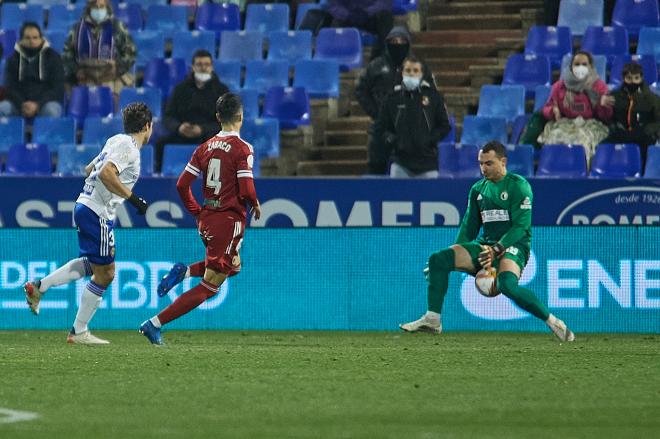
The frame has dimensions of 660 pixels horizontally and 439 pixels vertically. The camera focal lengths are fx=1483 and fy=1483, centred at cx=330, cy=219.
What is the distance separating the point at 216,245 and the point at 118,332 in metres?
2.96

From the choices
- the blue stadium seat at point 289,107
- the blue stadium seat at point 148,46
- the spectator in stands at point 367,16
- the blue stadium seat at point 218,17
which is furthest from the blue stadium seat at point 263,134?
the blue stadium seat at point 218,17

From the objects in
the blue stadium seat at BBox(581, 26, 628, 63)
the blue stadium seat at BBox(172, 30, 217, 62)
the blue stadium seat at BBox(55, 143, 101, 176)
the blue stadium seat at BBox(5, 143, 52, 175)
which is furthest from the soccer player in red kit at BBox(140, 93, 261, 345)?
the blue stadium seat at BBox(172, 30, 217, 62)

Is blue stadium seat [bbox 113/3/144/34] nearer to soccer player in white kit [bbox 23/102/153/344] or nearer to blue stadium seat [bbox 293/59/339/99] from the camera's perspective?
blue stadium seat [bbox 293/59/339/99]

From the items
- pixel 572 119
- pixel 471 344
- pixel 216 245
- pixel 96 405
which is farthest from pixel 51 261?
pixel 96 405

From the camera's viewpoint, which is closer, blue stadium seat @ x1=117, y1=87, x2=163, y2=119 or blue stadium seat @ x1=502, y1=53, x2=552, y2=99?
blue stadium seat @ x1=502, y1=53, x2=552, y2=99

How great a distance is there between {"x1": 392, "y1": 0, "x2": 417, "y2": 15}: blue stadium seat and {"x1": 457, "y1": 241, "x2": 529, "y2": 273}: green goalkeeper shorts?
7.48 meters

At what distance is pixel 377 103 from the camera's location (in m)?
16.7

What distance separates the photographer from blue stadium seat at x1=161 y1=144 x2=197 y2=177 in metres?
16.7

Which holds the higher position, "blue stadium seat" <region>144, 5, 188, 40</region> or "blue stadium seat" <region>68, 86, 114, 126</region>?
"blue stadium seat" <region>144, 5, 188, 40</region>

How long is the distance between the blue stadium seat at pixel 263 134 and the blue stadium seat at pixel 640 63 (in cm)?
389

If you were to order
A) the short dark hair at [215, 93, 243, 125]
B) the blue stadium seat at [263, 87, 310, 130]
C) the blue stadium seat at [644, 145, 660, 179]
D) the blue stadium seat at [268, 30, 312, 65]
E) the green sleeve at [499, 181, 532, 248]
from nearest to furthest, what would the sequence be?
1. the short dark hair at [215, 93, 243, 125]
2. the green sleeve at [499, 181, 532, 248]
3. the blue stadium seat at [644, 145, 660, 179]
4. the blue stadium seat at [263, 87, 310, 130]
5. the blue stadium seat at [268, 30, 312, 65]

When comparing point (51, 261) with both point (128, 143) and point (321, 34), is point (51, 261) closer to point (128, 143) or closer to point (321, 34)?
point (128, 143)

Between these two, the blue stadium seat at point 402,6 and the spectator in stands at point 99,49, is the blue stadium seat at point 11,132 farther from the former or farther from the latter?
the blue stadium seat at point 402,6

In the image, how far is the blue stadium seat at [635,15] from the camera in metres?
18.1
